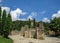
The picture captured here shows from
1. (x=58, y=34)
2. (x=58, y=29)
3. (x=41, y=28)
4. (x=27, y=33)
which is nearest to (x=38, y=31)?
(x=41, y=28)

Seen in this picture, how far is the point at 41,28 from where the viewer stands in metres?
41.4

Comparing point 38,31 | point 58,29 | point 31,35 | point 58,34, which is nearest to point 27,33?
point 31,35

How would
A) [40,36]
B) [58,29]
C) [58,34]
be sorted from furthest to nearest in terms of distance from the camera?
[58,34] → [58,29] → [40,36]

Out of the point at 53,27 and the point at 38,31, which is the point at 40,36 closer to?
the point at 38,31

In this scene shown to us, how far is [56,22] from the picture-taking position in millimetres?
62906

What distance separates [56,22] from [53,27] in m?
2.05

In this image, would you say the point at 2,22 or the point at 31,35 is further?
the point at 2,22

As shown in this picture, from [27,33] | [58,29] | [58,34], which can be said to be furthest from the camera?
[58,34]

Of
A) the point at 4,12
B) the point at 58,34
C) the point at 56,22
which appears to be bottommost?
the point at 58,34

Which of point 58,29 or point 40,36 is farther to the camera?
point 58,29

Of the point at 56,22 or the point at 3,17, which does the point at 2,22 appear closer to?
the point at 3,17

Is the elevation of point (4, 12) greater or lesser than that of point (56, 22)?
greater

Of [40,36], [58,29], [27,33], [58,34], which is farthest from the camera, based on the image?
[58,34]

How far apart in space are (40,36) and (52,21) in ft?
86.6
